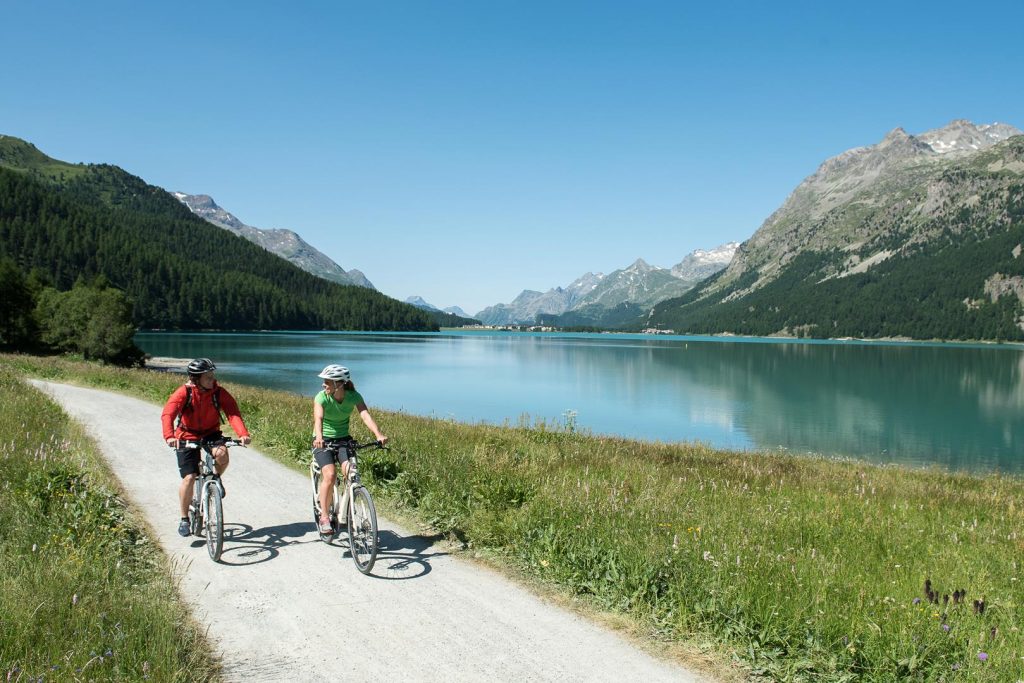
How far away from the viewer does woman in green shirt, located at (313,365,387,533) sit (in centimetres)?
892

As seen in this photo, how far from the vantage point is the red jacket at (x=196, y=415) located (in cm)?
896

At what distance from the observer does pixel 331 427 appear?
29.9 ft

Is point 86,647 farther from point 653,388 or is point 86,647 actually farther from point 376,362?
point 376,362

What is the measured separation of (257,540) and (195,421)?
2.05 metres

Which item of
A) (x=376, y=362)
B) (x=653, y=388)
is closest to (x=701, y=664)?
(x=653, y=388)

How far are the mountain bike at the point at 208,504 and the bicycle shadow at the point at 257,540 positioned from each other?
242mm

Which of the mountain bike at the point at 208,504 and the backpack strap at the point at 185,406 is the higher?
the backpack strap at the point at 185,406

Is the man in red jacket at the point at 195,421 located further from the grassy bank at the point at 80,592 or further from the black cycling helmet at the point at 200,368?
the grassy bank at the point at 80,592

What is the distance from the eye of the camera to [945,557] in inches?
303

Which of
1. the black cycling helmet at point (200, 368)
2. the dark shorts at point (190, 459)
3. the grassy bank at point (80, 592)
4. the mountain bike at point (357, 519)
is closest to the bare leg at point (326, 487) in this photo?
the mountain bike at point (357, 519)

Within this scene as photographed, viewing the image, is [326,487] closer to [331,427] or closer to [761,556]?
[331,427]

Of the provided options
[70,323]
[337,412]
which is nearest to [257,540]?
[337,412]

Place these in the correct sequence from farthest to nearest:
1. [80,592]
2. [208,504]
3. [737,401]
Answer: [737,401] < [208,504] < [80,592]

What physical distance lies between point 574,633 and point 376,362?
9360cm
